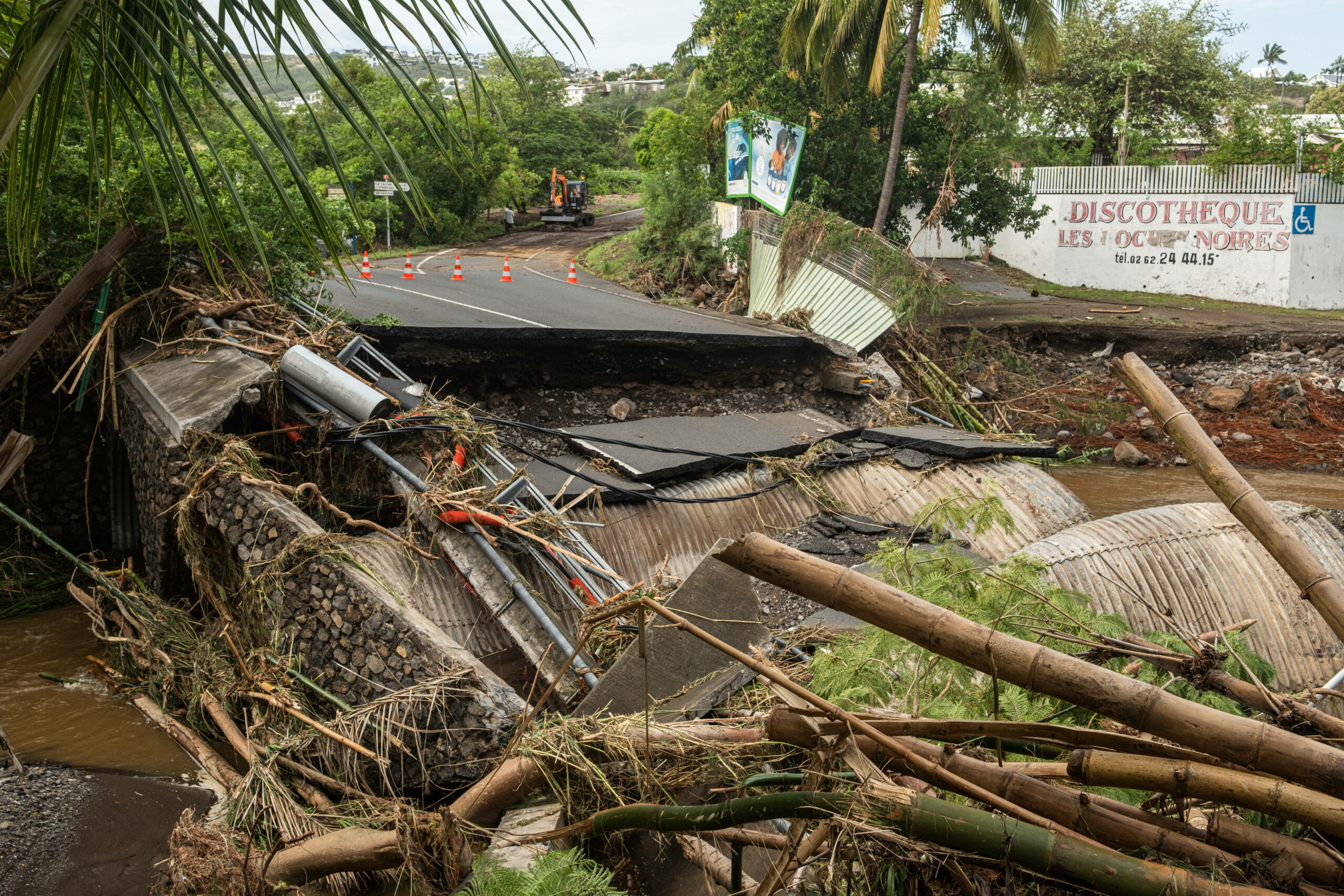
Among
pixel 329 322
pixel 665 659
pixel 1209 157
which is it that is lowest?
pixel 665 659

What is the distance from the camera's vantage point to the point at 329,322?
378 inches

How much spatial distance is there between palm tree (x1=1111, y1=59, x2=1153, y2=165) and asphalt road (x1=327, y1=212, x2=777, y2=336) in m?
17.8

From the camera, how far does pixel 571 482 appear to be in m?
8.62

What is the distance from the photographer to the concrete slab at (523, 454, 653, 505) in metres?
8.44

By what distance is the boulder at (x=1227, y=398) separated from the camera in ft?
55.3

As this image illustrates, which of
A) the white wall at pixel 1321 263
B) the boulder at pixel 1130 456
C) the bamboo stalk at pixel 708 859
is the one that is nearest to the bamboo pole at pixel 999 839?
the bamboo stalk at pixel 708 859

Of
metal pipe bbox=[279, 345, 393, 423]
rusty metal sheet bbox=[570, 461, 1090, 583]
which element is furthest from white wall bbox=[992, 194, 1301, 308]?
metal pipe bbox=[279, 345, 393, 423]

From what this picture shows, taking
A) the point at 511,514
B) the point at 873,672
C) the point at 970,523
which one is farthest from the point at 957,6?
the point at 873,672

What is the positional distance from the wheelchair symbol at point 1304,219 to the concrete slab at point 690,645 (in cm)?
2237

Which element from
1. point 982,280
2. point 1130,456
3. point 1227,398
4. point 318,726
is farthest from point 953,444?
point 982,280

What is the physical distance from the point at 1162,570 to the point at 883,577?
3949 millimetres

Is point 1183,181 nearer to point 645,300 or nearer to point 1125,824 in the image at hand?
point 645,300

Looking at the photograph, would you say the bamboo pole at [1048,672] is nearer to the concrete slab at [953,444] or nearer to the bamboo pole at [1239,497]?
the bamboo pole at [1239,497]

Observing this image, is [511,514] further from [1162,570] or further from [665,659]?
[1162,570]
